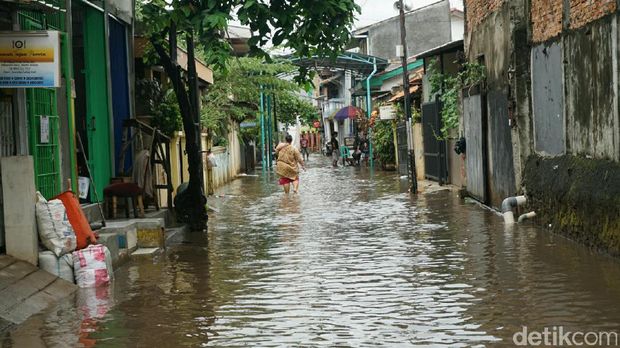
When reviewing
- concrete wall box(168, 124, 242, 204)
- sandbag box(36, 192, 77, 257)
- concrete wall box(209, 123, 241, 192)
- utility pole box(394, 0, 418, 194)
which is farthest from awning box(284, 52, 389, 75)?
sandbag box(36, 192, 77, 257)

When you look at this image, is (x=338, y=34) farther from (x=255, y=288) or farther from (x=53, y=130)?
(x=255, y=288)

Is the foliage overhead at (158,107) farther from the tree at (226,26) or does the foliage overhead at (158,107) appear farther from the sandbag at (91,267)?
the sandbag at (91,267)

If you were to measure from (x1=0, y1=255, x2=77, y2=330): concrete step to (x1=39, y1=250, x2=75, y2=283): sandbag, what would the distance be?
0.09m

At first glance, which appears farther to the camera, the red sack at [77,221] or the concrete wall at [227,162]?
the concrete wall at [227,162]

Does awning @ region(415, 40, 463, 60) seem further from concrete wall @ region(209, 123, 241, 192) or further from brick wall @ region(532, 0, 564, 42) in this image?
brick wall @ region(532, 0, 564, 42)

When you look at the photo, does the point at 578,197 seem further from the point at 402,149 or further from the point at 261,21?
the point at 402,149

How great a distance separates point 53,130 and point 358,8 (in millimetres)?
5134

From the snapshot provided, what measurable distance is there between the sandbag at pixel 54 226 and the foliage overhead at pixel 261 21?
4439mm

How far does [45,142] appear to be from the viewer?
1253 centimetres

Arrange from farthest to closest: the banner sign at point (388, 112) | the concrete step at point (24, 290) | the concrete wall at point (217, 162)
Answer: the banner sign at point (388, 112), the concrete wall at point (217, 162), the concrete step at point (24, 290)

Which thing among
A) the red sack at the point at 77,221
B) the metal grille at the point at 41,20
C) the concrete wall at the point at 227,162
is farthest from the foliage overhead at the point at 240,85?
the red sack at the point at 77,221

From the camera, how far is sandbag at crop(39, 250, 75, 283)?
10383 mm

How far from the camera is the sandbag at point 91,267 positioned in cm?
1058

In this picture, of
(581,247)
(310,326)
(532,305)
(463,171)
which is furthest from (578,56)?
(463,171)
